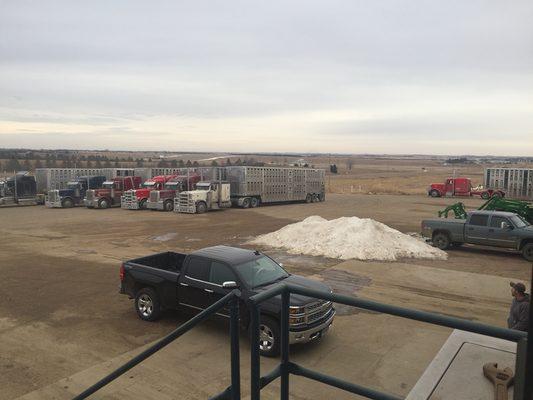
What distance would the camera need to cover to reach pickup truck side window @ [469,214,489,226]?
19.7 m

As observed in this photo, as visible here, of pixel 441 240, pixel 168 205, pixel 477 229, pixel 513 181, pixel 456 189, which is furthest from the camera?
pixel 456 189

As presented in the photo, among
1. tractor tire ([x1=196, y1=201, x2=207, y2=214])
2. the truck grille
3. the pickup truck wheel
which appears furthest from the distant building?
the truck grille

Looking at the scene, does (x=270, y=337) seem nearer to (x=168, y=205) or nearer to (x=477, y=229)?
(x=477, y=229)

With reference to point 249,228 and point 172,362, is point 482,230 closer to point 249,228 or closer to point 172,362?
point 249,228

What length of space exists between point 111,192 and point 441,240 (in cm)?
2948

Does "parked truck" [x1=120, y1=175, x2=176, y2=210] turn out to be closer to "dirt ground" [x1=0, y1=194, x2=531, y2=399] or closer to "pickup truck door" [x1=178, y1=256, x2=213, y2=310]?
"dirt ground" [x1=0, y1=194, x2=531, y2=399]

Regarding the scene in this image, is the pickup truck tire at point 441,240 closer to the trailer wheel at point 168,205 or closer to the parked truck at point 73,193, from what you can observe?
the trailer wheel at point 168,205

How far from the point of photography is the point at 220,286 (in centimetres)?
1012

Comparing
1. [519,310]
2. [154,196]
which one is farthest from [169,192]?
[519,310]

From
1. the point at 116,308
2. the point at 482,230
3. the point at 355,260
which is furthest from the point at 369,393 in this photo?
the point at 482,230

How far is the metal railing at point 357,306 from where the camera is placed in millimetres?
2420

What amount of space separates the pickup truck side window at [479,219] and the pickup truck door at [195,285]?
45.2ft

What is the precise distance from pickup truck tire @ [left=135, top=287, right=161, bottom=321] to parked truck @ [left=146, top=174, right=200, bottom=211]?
2630 centimetres

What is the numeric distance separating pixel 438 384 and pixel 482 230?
17.4 meters
